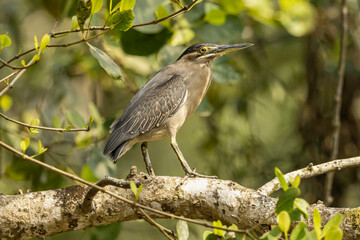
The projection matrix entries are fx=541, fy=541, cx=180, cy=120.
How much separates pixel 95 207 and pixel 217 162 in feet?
8.29

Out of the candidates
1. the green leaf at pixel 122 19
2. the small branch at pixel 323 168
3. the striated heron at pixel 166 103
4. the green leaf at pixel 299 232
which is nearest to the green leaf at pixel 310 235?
the green leaf at pixel 299 232

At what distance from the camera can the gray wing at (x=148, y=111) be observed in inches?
148

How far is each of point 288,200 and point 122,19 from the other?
1121 mm

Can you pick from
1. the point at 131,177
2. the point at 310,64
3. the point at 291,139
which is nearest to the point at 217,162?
the point at 291,139

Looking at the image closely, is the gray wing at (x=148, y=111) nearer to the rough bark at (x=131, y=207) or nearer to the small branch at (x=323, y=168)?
the rough bark at (x=131, y=207)

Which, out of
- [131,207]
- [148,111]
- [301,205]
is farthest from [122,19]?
[148,111]

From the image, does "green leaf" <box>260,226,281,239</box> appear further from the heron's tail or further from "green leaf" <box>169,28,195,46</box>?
"green leaf" <box>169,28,195,46</box>

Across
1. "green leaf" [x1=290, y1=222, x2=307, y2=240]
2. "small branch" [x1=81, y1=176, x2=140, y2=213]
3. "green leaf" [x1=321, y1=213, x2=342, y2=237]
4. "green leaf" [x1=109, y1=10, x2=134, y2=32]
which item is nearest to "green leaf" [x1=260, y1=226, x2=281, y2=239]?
"green leaf" [x1=290, y1=222, x2=307, y2=240]

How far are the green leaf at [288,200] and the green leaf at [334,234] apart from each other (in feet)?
0.53

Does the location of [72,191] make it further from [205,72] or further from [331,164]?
[205,72]

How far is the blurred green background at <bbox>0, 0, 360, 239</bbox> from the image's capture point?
A: 12.7 ft

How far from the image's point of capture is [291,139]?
17.2ft

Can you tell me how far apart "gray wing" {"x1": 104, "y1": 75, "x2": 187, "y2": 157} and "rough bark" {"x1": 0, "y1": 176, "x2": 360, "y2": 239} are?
1.00m

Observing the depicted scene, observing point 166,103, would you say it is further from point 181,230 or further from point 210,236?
point 210,236
